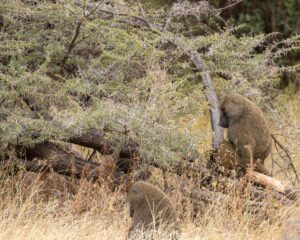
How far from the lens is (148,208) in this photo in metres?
6.32

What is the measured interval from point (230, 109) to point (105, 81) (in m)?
1.26

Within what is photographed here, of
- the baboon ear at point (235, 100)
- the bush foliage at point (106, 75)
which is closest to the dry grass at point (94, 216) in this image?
the bush foliage at point (106, 75)

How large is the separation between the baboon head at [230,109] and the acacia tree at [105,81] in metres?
0.25

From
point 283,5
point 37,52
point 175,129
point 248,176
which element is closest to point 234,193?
point 248,176

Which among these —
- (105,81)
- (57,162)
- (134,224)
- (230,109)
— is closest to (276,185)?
(230,109)

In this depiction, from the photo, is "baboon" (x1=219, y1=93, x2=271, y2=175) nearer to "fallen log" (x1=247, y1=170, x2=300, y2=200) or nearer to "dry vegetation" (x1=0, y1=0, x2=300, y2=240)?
"fallen log" (x1=247, y1=170, x2=300, y2=200)

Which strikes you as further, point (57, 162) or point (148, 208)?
point (57, 162)

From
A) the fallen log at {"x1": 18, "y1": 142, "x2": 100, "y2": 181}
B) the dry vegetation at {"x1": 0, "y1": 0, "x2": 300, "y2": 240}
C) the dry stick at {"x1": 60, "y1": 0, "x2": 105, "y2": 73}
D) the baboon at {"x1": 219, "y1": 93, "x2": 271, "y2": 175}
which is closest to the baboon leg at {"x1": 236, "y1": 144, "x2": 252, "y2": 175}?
the baboon at {"x1": 219, "y1": 93, "x2": 271, "y2": 175}

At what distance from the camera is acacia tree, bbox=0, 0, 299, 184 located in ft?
22.1

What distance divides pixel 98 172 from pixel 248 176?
4.69 ft

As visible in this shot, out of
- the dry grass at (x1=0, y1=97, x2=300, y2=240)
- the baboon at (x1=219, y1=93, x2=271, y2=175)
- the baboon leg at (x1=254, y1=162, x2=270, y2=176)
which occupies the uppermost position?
the baboon at (x1=219, y1=93, x2=271, y2=175)

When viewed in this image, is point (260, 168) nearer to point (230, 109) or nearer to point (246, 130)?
point (246, 130)

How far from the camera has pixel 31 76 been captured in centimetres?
679

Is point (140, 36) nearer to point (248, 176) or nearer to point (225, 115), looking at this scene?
point (225, 115)
